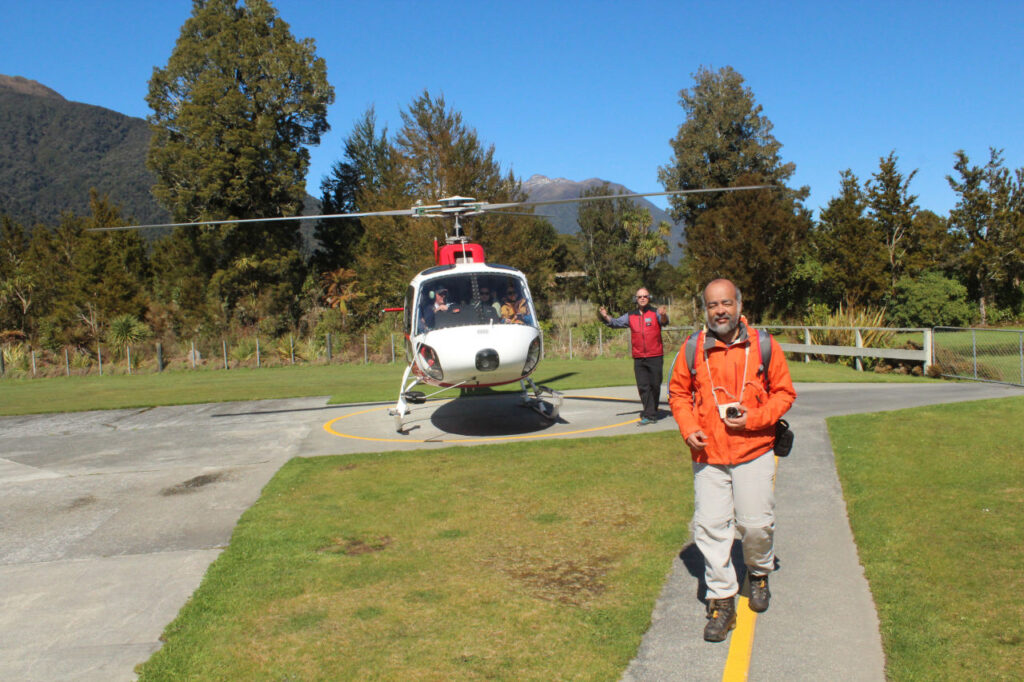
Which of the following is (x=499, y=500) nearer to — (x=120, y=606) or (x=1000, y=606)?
(x=120, y=606)

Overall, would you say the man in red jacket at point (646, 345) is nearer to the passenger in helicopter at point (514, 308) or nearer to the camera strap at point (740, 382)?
the passenger in helicopter at point (514, 308)

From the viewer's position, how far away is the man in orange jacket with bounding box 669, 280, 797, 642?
14.1 ft

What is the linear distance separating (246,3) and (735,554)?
43108 millimetres

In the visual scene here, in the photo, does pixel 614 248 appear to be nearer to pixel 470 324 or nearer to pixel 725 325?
pixel 470 324

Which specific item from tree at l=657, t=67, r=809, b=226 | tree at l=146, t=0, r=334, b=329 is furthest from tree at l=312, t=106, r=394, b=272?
tree at l=657, t=67, r=809, b=226

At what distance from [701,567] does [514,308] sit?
616cm

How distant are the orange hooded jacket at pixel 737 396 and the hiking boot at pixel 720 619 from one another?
0.78 metres

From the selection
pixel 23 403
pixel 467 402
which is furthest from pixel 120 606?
pixel 23 403

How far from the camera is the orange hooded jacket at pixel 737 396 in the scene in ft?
14.2

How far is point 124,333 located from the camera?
121 feet

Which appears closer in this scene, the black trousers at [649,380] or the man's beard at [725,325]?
the man's beard at [725,325]

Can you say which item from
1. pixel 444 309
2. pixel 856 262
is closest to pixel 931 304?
pixel 856 262

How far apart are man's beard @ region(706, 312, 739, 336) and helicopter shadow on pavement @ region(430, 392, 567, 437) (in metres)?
6.83

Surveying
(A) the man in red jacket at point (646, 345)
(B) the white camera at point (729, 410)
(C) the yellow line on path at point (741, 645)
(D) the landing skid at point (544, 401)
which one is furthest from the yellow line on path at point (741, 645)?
(D) the landing skid at point (544, 401)
